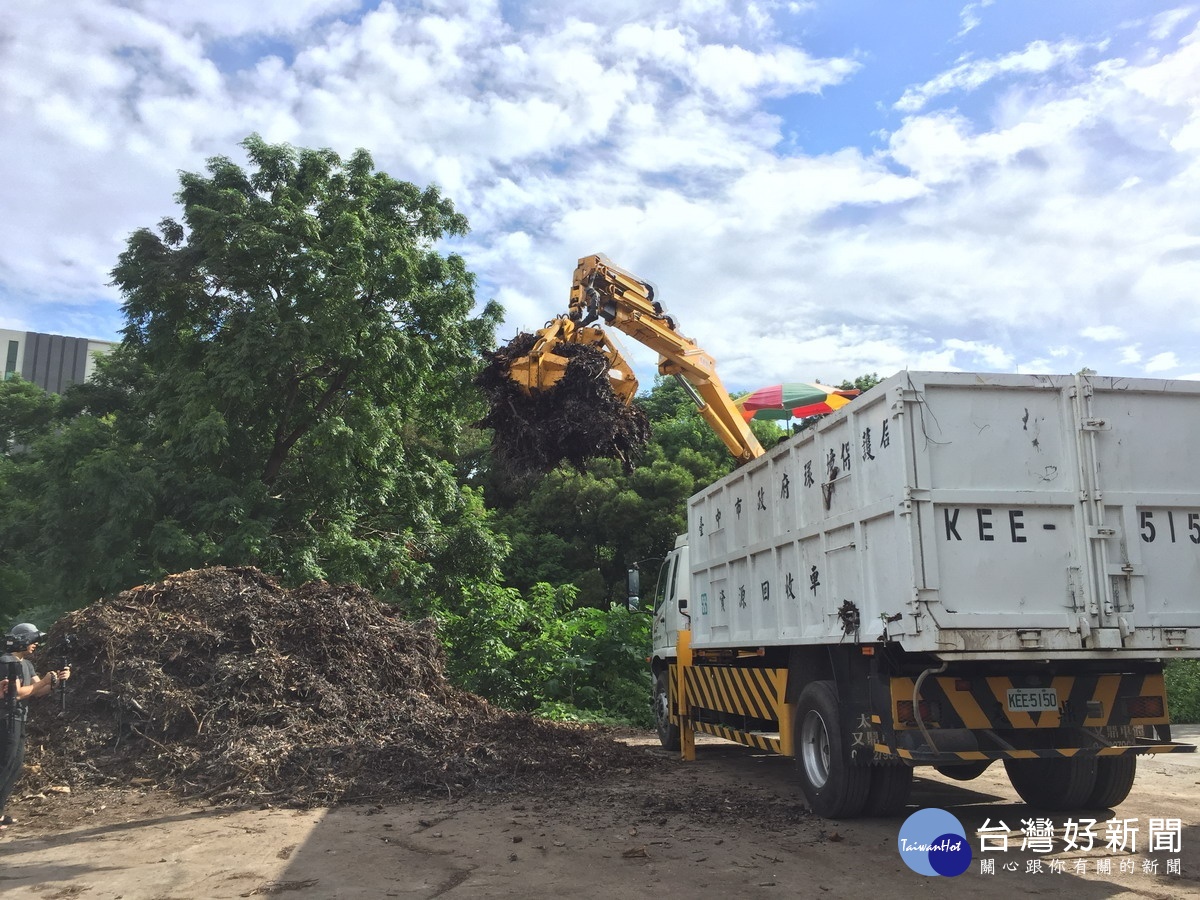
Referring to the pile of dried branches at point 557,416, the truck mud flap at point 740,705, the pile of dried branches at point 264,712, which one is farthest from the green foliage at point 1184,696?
the pile of dried branches at point 557,416

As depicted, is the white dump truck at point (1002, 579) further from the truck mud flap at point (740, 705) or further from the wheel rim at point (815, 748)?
the truck mud flap at point (740, 705)

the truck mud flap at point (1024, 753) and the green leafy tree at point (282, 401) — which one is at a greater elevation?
the green leafy tree at point (282, 401)

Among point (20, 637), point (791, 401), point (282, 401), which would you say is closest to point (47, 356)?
point (282, 401)

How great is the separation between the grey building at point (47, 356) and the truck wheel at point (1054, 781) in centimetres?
4133

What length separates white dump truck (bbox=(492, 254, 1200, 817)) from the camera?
225 inches

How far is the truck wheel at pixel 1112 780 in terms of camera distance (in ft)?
22.3

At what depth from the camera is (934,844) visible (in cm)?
602

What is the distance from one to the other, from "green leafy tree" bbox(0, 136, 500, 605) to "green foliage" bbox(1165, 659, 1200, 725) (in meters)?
12.5

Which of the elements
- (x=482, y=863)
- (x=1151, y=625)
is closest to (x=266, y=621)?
(x=482, y=863)

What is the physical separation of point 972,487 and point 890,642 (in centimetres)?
115

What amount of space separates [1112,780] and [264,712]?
7526 millimetres

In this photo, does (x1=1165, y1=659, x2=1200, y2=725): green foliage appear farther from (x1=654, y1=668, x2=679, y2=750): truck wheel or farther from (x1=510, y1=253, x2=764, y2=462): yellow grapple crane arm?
(x1=510, y1=253, x2=764, y2=462): yellow grapple crane arm

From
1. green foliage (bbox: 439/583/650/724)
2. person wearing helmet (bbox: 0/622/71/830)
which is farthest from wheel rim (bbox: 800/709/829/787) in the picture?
green foliage (bbox: 439/583/650/724)

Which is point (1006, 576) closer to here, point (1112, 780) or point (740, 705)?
point (1112, 780)
